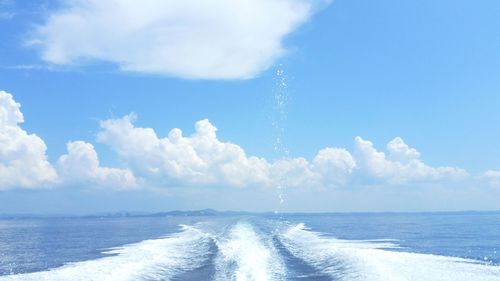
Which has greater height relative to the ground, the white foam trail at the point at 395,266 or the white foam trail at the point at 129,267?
the white foam trail at the point at 395,266

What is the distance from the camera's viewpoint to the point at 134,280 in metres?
31.9

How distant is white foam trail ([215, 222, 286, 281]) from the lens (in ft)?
105

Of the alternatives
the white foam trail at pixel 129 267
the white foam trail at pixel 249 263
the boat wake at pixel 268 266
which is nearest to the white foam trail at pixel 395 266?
the boat wake at pixel 268 266

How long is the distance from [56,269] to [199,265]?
473 inches

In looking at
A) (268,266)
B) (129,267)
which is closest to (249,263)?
(268,266)

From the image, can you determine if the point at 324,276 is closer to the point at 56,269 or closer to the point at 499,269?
the point at 499,269

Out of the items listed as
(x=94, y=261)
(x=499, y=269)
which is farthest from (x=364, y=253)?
(x=94, y=261)

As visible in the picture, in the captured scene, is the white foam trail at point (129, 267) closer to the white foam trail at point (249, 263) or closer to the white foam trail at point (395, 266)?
the white foam trail at point (249, 263)

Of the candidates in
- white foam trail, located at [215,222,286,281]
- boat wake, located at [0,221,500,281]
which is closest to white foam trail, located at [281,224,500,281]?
boat wake, located at [0,221,500,281]

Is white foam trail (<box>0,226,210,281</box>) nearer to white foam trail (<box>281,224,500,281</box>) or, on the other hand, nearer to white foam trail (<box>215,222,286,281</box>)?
white foam trail (<box>215,222,286,281</box>)

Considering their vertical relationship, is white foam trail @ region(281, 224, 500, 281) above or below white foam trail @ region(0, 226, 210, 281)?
above

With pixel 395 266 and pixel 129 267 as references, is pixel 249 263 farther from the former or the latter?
pixel 395 266

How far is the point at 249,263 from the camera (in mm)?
37469

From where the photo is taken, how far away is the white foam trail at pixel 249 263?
32.1 metres
